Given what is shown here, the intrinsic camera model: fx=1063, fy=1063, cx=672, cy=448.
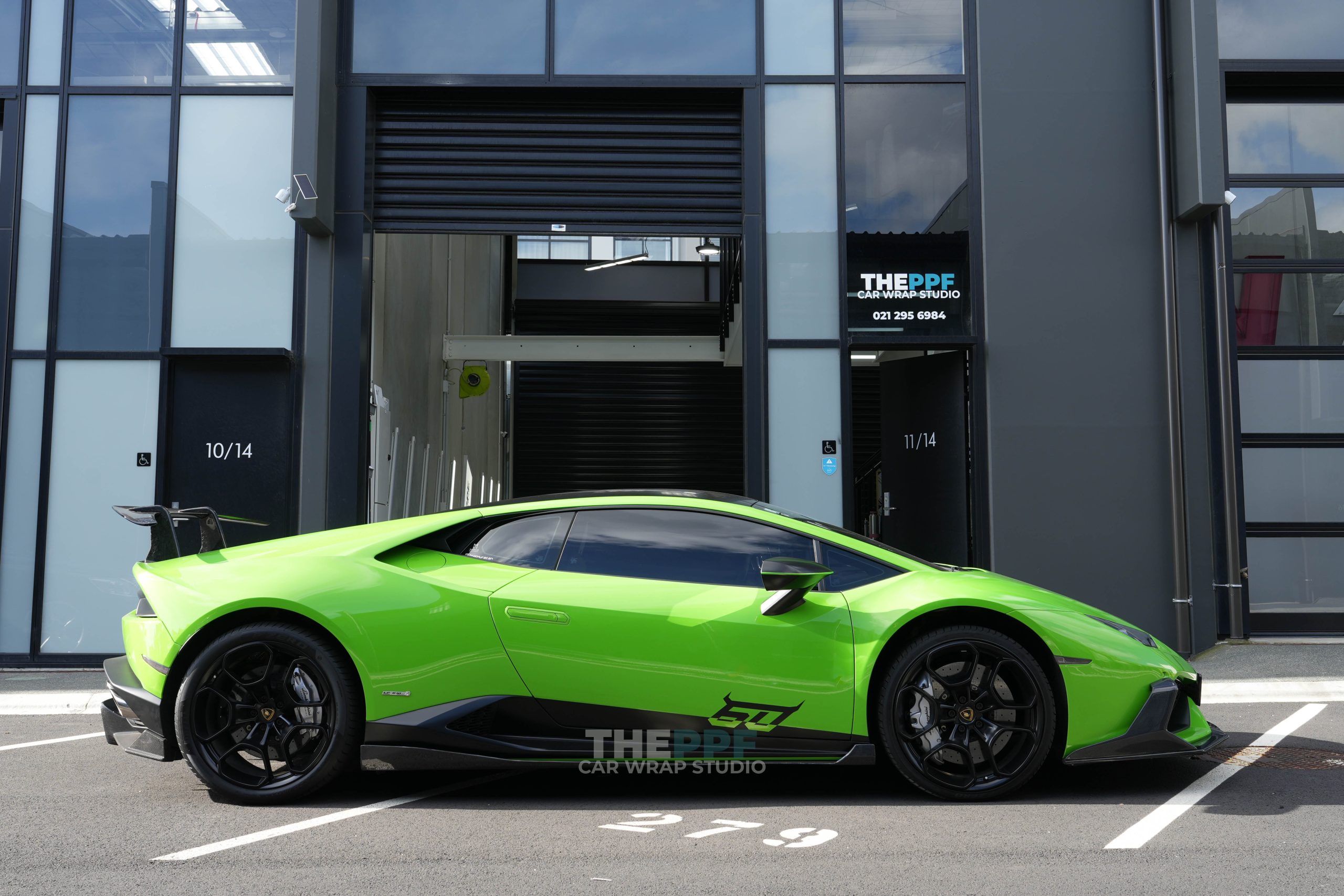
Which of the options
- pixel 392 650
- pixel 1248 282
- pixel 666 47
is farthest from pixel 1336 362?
pixel 392 650

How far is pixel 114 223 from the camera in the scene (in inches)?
338

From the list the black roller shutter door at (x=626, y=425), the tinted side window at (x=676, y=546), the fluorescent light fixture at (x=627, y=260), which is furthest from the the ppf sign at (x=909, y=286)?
the fluorescent light fixture at (x=627, y=260)

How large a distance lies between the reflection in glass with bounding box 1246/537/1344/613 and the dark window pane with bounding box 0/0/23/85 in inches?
428

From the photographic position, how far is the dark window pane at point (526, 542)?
4207mm

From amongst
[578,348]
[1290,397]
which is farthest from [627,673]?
[578,348]

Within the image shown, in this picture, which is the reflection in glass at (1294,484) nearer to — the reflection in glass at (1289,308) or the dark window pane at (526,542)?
the reflection in glass at (1289,308)

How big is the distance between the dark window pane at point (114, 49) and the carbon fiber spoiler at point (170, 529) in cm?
576

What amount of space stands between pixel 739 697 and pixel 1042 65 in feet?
22.7

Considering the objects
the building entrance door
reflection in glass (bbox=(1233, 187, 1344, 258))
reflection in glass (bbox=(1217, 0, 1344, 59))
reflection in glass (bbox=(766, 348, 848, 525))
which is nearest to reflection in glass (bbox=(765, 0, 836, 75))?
reflection in glass (bbox=(766, 348, 848, 525))

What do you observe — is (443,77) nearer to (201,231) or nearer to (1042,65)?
(201,231)

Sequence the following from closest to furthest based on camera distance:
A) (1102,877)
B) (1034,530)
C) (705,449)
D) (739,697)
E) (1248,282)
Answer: (1102,877) < (739,697) < (1034,530) < (1248,282) < (705,449)

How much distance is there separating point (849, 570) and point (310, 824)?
220 cm

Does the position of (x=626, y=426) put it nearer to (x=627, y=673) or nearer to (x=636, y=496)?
(x=636, y=496)

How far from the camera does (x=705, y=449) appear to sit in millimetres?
18641
